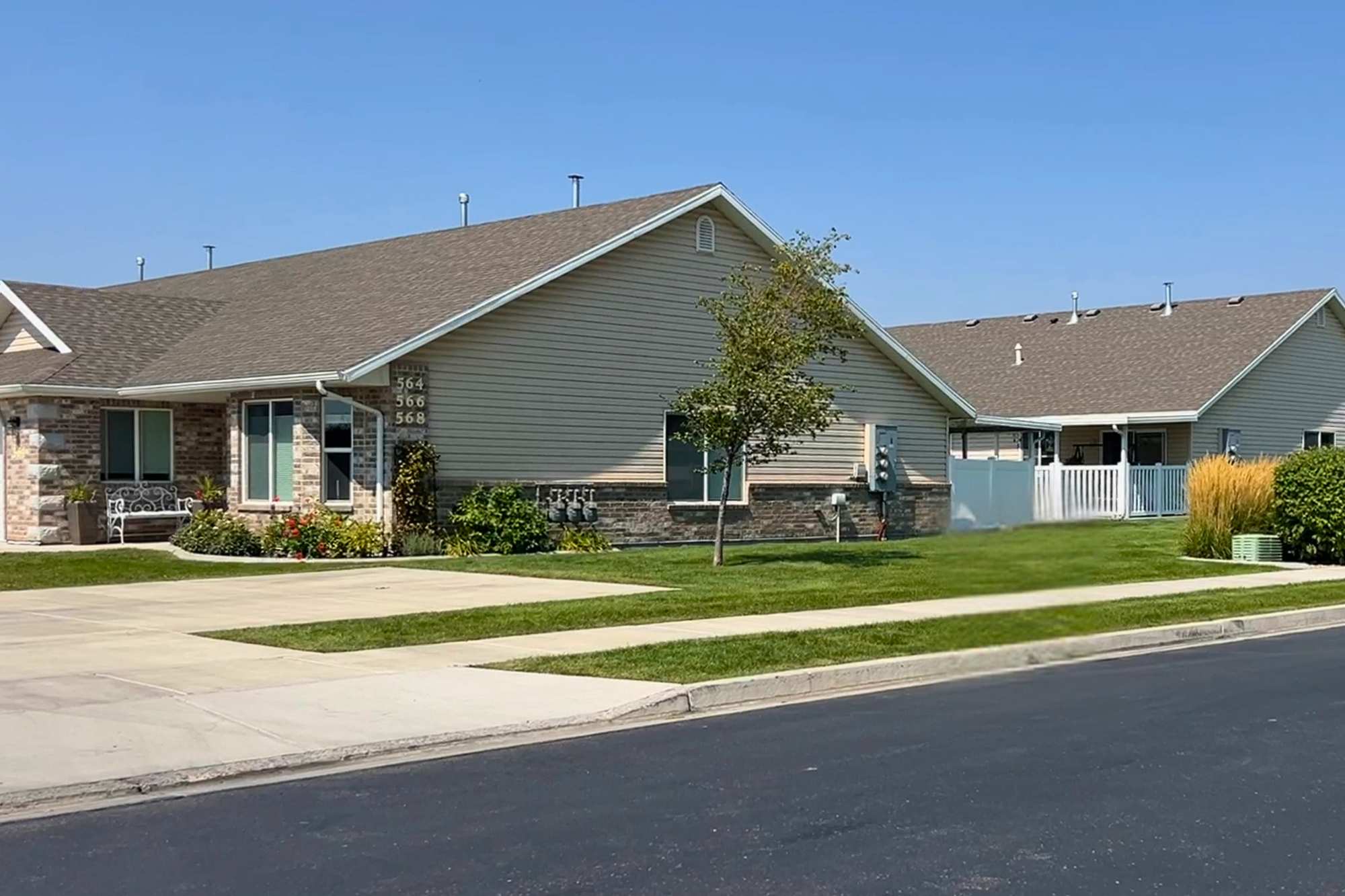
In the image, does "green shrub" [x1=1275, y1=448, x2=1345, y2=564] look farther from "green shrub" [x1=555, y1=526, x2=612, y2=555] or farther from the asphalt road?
the asphalt road

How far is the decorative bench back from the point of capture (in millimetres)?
25797

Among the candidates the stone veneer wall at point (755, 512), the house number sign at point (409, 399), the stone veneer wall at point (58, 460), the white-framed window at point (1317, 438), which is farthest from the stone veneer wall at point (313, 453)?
the white-framed window at point (1317, 438)

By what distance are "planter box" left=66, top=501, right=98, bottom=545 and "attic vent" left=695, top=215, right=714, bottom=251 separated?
11437mm

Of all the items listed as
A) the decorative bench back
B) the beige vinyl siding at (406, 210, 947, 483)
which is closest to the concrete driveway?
the beige vinyl siding at (406, 210, 947, 483)

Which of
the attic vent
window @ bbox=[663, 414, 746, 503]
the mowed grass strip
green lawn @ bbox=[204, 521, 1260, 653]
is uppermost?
the attic vent

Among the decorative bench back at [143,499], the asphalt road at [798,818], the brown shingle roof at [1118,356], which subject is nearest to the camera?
the asphalt road at [798,818]

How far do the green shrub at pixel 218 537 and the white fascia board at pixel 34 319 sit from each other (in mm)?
4716

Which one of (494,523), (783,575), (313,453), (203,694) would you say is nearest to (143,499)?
(313,453)

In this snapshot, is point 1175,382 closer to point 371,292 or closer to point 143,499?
point 371,292

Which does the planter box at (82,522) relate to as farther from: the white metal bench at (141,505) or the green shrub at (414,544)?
the green shrub at (414,544)

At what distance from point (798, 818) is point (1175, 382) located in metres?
34.0

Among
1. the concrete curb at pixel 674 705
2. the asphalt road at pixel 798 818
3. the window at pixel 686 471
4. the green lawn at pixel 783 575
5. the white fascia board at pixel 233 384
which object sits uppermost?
the white fascia board at pixel 233 384

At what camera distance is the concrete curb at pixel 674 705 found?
8.13 m

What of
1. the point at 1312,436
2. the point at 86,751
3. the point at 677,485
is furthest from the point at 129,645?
the point at 1312,436
